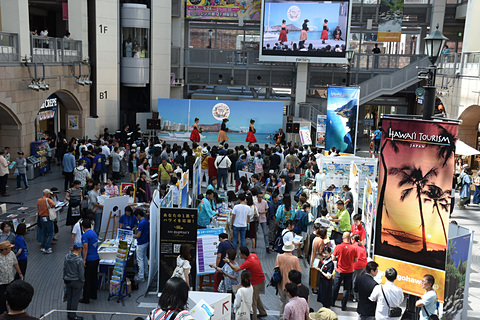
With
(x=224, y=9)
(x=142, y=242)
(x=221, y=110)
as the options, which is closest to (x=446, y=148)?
(x=142, y=242)

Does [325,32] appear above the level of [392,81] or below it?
above

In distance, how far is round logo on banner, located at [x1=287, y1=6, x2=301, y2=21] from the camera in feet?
88.5

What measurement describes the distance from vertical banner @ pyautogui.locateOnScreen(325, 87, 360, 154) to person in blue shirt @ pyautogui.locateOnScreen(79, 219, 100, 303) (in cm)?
1238

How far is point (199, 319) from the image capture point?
659 cm

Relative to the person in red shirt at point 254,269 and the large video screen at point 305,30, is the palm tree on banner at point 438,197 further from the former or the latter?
the large video screen at point 305,30

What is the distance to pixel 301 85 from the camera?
28.9m

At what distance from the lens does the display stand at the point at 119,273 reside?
993cm

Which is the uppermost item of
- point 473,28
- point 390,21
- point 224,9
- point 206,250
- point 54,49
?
point 224,9

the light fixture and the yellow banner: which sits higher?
the light fixture

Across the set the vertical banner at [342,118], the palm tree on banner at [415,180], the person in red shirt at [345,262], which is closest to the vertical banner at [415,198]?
the palm tree on banner at [415,180]

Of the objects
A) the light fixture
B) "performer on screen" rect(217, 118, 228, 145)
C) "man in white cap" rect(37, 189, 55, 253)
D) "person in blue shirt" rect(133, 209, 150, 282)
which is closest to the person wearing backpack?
"person in blue shirt" rect(133, 209, 150, 282)

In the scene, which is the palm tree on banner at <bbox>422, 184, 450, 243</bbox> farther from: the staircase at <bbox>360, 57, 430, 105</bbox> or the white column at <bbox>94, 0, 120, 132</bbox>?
the white column at <bbox>94, 0, 120, 132</bbox>

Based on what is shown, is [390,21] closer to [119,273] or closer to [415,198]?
[415,198]

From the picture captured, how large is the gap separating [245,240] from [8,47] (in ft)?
35.7
